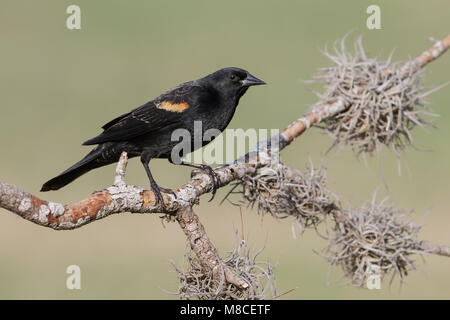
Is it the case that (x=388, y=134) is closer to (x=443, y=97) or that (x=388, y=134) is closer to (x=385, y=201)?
(x=385, y=201)

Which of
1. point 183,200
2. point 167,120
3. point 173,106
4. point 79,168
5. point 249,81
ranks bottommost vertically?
point 183,200

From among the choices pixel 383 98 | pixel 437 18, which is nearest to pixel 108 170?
pixel 383 98

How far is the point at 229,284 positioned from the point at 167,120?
1543mm

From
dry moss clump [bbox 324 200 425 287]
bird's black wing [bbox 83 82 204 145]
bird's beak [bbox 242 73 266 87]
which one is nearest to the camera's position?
dry moss clump [bbox 324 200 425 287]

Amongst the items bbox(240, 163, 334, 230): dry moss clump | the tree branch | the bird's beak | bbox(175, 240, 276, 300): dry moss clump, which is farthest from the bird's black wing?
bbox(175, 240, 276, 300): dry moss clump

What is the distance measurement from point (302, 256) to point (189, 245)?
5717 millimetres

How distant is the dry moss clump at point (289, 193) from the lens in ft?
13.9

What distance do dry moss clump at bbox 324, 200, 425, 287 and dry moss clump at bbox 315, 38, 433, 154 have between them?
57 centimetres

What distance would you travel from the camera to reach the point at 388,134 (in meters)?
4.62

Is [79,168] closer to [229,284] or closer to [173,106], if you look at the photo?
[173,106]

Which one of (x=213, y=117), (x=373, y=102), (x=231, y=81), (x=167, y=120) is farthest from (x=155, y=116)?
(x=373, y=102)

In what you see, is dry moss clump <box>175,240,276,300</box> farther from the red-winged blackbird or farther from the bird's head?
the bird's head

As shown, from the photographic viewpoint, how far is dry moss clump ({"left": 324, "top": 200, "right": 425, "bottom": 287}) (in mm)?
4203

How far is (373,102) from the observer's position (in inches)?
181
